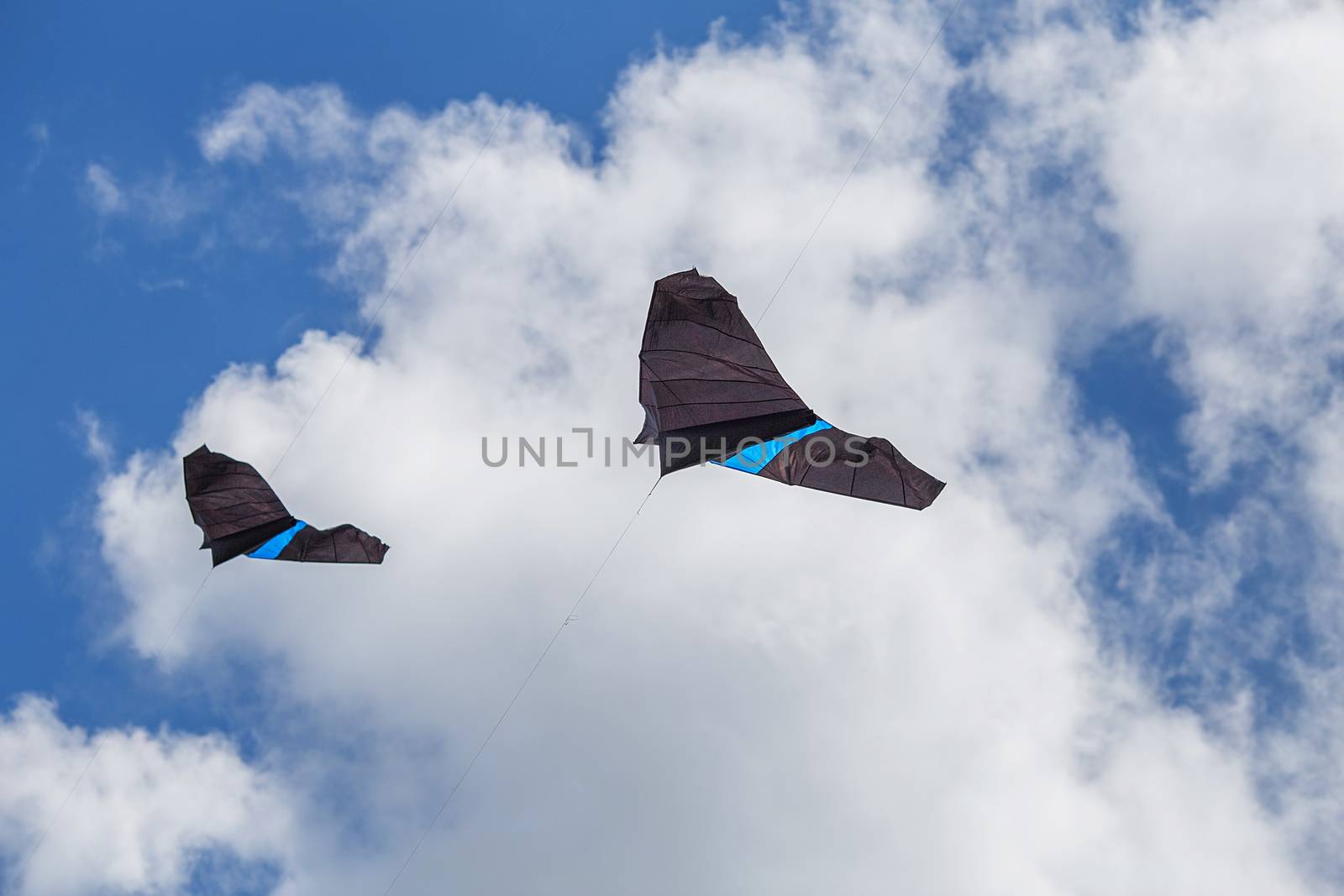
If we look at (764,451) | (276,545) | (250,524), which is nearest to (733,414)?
(764,451)

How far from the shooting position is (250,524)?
36344 millimetres

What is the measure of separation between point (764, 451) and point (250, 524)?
48.2 ft

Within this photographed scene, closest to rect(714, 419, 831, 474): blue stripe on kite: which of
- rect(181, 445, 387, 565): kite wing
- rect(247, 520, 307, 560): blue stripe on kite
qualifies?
rect(181, 445, 387, 565): kite wing

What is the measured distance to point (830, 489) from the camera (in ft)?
113

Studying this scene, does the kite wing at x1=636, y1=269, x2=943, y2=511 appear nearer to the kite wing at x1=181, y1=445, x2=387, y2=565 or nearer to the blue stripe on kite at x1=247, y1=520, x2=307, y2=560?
the kite wing at x1=181, y1=445, x2=387, y2=565

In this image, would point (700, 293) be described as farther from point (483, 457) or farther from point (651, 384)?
point (483, 457)

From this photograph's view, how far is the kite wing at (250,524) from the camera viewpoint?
35375 mm

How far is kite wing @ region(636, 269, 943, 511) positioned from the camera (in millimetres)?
33469

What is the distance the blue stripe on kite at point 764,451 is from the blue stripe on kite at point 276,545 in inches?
487

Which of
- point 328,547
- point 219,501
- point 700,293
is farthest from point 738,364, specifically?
point 219,501

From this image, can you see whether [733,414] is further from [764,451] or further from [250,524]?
[250,524]

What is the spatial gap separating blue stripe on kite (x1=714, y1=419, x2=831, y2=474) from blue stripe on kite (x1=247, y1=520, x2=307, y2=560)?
12377 millimetres

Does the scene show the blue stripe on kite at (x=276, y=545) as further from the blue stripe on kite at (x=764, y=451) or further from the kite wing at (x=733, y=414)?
the blue stripe on kite at (x=764, y=451)

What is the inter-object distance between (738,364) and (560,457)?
5328 millimetres
